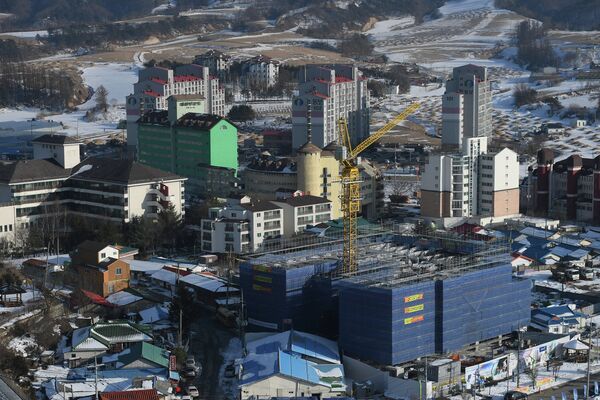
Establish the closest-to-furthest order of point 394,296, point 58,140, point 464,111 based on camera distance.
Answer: point 394,296 < point 58,140 < point 464,111

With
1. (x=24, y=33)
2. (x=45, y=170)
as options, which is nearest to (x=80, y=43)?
(x=24, y=33)

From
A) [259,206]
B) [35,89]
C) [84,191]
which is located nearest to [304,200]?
[259,206]

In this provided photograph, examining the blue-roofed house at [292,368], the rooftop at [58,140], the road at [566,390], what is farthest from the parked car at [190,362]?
the rooftop at [58,140]

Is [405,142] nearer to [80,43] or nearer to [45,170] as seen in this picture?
[45,170]

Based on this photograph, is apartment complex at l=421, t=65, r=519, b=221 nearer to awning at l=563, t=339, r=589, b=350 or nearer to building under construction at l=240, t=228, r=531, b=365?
Answer: building under construction at l=240, t=228, r=531, b=365

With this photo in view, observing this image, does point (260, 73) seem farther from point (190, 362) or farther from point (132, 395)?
point (132, 395)

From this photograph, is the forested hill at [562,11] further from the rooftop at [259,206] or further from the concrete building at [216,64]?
the rooftop at [259,206]
